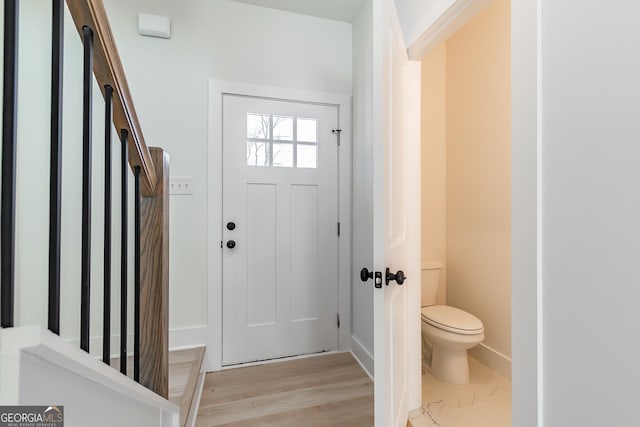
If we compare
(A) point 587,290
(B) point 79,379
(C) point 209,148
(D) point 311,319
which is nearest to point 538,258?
(A) point 587,290

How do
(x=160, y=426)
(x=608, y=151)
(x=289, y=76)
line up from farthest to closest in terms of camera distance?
(x=289, y=76) → (x=160, y=426) → (x=608, y=151)

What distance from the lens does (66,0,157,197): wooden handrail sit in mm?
557

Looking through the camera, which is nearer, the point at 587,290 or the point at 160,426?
the point at 587,290

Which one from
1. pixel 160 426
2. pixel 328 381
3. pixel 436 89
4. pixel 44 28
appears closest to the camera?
pixel 160 426

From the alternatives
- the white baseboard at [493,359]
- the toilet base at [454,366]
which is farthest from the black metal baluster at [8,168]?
the white baseboard at [493,359]

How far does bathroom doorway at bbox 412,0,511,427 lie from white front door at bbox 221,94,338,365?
828 mm

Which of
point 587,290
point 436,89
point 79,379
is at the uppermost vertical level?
point 436,89

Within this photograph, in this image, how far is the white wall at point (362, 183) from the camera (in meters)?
2.01

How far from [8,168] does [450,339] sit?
1973mm

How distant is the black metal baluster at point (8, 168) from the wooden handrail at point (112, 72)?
0.17 metres

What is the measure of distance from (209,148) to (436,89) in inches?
75.2

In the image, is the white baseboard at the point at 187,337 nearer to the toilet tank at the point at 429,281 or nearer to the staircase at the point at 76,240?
the staircase at the point at 76,240

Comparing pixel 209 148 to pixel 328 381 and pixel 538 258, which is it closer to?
pixel 328 381

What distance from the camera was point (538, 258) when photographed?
0.81 meters
